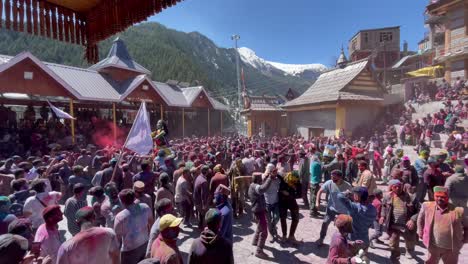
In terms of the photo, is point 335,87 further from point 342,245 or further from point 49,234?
point 49,234

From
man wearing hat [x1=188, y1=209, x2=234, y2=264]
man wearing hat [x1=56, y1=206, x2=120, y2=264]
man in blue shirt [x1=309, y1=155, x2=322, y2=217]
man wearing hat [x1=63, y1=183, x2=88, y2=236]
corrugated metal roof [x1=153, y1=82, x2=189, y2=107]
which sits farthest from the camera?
corrugated metal roof [x1=153, y1=82, x2=189, y2=107]

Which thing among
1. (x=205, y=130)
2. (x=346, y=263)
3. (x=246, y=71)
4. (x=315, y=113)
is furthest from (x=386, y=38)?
(x=346, y=263)

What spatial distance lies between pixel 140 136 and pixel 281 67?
118746 millimetres

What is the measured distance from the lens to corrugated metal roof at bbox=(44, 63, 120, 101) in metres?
17.8

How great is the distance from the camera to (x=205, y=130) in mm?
27641

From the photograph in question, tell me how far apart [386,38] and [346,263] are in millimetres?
52074

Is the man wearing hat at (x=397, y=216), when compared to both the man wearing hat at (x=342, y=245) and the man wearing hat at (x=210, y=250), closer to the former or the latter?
the man wearing hat at (x=342, y=245)

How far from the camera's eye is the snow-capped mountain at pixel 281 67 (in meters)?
99.5

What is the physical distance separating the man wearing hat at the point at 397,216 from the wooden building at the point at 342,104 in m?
14.6

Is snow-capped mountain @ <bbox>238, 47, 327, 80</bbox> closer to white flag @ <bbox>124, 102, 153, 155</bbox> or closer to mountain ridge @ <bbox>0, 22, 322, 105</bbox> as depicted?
mountain ridge @ <bbox>0, 22, 322, 105</bbox>

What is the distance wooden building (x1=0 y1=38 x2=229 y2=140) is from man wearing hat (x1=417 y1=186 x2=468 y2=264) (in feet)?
57.7

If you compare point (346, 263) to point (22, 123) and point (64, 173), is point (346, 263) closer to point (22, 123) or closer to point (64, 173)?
point (64, 173)

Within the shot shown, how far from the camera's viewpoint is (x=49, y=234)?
3422 millimetres

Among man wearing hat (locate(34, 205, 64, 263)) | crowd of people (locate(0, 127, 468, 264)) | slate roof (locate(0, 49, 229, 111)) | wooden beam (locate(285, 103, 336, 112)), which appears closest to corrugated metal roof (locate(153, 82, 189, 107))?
slate roof (locate(0, 49, 229, 111))
